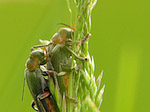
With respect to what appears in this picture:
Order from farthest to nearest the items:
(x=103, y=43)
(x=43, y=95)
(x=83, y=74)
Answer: (x=103, y=43), (x=43, y=95), (x=83, y=74)

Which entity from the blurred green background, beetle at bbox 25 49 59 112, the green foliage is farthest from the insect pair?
the green foliage

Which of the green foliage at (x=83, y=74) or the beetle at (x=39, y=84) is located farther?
the beetle at (x=39, y=84)

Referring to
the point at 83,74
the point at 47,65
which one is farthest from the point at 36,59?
the point at 83,74

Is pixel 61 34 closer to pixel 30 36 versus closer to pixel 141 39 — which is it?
pixel 30 36

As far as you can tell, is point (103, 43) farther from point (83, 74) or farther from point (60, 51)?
point (83, 74)

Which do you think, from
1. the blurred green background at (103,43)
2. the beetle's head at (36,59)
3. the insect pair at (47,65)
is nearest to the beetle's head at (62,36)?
the insect pair at (47,65)

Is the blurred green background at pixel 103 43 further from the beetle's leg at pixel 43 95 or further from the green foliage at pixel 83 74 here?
the green foliage at pixel 83 74

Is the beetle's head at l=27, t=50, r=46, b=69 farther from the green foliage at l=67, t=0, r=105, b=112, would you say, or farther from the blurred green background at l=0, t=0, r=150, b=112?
the green foliage at l=67, t=0, r=105, b=112

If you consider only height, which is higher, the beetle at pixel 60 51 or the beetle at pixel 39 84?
the beetle at pixel 60 51
